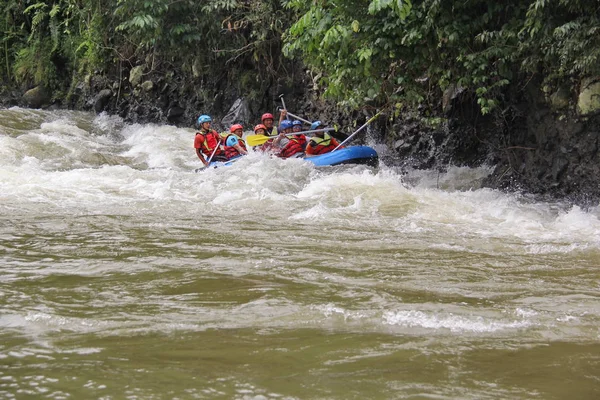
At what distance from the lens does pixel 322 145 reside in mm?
11078

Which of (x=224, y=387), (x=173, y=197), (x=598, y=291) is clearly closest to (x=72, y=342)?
(x=224, y=387)

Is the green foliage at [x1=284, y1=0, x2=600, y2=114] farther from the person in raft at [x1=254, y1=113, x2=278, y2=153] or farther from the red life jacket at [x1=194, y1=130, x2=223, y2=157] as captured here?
the red life jacket at [x1=194, y1=130, x2=223, y2=157]

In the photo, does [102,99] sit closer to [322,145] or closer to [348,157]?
[322,145]

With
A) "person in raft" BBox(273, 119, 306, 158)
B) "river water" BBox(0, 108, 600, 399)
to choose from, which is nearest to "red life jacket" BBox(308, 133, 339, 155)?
"person in raft" BBox(273, 119, 306, 158)

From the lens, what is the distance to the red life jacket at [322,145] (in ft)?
36.3

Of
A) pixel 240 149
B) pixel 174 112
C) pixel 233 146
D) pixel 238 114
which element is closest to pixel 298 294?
pixel 240 149

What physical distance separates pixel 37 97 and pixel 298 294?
17.3 meters

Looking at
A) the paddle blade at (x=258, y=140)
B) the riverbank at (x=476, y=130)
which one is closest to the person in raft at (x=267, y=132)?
the paddle blade at (x=258, y=140)

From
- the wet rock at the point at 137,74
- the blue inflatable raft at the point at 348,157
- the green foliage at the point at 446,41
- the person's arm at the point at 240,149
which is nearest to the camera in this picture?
the green foliage at the point at 446,41

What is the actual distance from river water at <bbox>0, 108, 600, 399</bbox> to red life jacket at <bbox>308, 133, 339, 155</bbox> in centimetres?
236

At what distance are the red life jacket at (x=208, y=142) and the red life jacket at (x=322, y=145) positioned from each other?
158 cm

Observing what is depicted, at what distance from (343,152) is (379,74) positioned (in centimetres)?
180

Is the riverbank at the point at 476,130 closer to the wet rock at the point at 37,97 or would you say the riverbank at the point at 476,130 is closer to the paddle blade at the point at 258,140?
the paddle blade at the point at 258,140

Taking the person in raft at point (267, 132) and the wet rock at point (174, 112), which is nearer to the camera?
the person in raft at point (267, 132)
